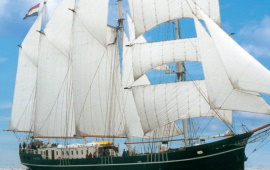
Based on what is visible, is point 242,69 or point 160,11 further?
point 160,11

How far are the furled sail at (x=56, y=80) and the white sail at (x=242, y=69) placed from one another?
26596mm

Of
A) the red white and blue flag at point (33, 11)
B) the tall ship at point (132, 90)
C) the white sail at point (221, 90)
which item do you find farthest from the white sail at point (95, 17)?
the white sail at point (221, 90)

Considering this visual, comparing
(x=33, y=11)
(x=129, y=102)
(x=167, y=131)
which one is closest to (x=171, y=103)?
(x=167, y=131)

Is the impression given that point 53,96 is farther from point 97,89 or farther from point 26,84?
A: point 26,84

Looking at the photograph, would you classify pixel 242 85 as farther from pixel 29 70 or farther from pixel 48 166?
pixel 29 70

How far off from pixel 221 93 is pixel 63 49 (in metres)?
28.1

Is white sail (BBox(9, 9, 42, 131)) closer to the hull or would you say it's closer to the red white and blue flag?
the red white and blue flag

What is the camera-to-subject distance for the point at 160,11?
156 ft

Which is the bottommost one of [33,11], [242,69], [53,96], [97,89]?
[242,69]

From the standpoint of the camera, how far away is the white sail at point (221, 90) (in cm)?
3641

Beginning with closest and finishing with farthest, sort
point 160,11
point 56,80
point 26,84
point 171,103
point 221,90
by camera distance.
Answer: point 221,90
point 171,103
point 160,11
point 56,80
point 26,84

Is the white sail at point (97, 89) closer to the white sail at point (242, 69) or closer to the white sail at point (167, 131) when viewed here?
the white sail at point (167, 131)

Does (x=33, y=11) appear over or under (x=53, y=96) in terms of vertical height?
over

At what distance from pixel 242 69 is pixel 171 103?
1167cm
